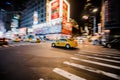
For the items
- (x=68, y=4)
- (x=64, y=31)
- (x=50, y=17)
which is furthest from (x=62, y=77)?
(x=68, y=4)

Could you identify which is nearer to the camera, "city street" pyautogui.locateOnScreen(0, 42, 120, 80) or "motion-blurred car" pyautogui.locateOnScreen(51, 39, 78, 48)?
"city street" pyautogui.locateOnScreen(0, 42, 120, 80)

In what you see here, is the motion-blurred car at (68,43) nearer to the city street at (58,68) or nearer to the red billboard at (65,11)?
the city street at (58,68)

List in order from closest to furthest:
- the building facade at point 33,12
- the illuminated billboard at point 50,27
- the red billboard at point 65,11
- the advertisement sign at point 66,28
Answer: the advertisement sign at point 66,28
the illuminated billboard at point 50,27
the red billboard at point 65,11
the building facade at point 33,12

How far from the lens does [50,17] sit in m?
84.3

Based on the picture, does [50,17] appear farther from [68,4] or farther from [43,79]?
[43,79]

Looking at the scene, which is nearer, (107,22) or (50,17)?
(107,22)

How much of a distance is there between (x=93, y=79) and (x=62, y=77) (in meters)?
1.34

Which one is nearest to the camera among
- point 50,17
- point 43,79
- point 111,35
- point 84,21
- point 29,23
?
point 43,79

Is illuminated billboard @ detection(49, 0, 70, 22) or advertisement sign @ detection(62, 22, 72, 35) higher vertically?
illuminated billboard @ detection(49, 0, 70, 22)

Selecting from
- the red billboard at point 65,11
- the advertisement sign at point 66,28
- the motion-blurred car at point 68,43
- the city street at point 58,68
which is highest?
the red billboard at point 65,11

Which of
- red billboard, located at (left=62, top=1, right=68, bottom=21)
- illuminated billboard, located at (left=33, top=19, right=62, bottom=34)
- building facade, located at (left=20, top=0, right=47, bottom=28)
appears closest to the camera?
illuminated billboard, located at (left=33, top=19, right=62, bottom=34)

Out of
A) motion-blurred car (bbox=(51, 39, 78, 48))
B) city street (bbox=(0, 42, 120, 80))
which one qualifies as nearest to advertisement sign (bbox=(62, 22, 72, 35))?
motion-blurred car (bbox=(51, 39, 78, 48))

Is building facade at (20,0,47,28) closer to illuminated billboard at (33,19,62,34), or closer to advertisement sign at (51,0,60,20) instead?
illuminated billboard at (33,19,62,34)

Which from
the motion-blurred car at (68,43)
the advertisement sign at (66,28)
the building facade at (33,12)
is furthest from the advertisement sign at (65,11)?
the motion-blurred car at (68,43)
